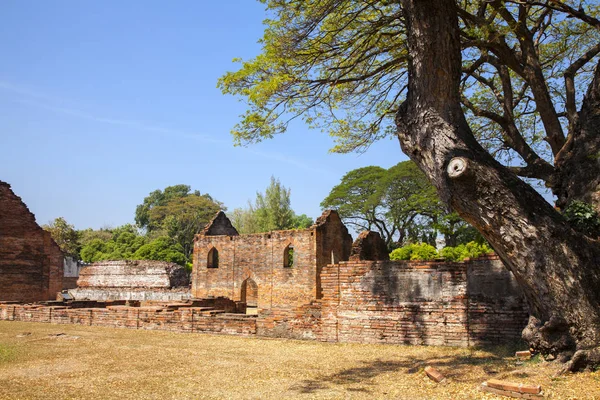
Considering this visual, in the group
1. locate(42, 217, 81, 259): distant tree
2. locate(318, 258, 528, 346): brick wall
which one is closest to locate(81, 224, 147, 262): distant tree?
locate(42, 217, 81, 259): distant tree

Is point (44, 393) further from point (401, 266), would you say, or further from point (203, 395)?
point (401, 266)

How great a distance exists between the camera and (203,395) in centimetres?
621

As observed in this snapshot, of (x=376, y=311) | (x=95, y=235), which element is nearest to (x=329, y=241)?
(x=376, y=311)

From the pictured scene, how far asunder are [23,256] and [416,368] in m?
21.5

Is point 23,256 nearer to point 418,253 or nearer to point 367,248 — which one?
point 367,248

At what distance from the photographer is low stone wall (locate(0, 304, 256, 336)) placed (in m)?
12.4

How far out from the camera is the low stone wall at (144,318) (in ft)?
40.5

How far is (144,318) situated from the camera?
534 inches

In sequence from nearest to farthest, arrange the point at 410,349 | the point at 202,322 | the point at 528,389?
the point at 528,389
the point at 410,349
the point at 202,322

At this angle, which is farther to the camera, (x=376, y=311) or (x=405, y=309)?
(x=376, y=311)

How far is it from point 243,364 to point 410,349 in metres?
3.17

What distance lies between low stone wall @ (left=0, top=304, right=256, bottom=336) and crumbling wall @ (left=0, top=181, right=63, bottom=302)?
7.67 meters

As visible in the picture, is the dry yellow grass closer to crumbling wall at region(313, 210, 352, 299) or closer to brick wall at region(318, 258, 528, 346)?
brick wall at region(318, 258, 528, 346)

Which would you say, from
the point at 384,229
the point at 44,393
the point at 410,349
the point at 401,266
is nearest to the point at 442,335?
the point at 410,349
